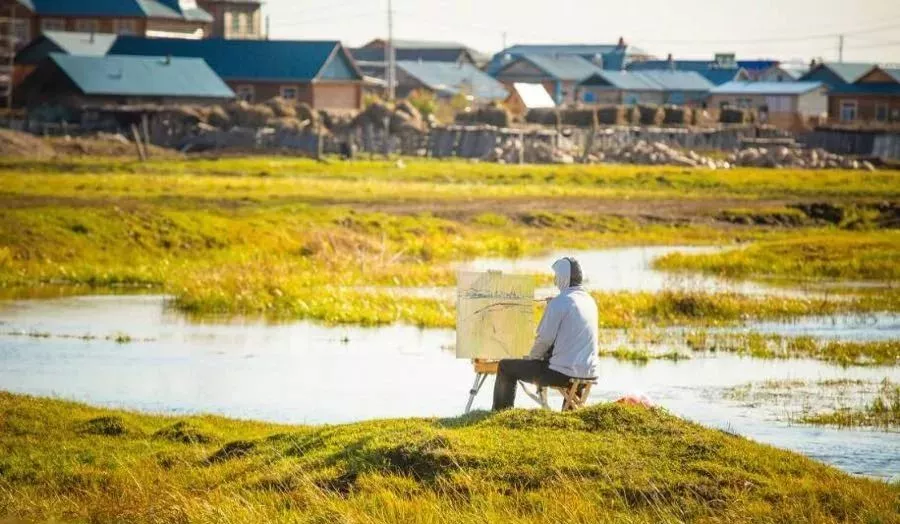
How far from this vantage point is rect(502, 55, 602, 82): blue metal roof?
126938 mm

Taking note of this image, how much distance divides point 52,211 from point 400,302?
10.7 metres

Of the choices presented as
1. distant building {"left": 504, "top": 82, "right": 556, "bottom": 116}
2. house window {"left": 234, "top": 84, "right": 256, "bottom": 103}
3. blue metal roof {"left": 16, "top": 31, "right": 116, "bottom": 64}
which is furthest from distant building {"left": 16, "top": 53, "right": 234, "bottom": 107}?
distant building {"left": 504, "top": 82, "right": 556, "bottom": 116}

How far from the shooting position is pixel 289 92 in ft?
313

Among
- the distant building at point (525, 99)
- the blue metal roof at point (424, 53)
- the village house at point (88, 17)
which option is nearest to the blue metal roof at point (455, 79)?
the distant building at point (525, 99)

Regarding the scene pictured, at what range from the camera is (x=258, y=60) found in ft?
313

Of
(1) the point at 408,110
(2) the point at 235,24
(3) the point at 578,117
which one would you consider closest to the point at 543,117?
(3) the point at 578,117

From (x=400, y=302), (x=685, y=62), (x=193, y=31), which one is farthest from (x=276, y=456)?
(x=685, y=62)

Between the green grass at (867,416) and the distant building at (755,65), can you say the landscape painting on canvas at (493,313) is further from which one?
the distant building at (755,65)

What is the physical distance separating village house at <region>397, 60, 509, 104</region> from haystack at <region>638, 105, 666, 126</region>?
22352mm

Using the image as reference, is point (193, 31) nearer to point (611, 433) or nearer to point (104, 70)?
point (104, 70)

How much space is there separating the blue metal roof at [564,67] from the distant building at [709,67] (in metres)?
6.27

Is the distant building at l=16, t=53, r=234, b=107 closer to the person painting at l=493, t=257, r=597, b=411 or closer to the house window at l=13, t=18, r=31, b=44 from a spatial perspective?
the house window at l=13, t=18, r=31, b=44

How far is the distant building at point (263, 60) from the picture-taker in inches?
3720

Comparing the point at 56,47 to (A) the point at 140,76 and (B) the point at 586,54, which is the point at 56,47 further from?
(B) the point at 586,54
